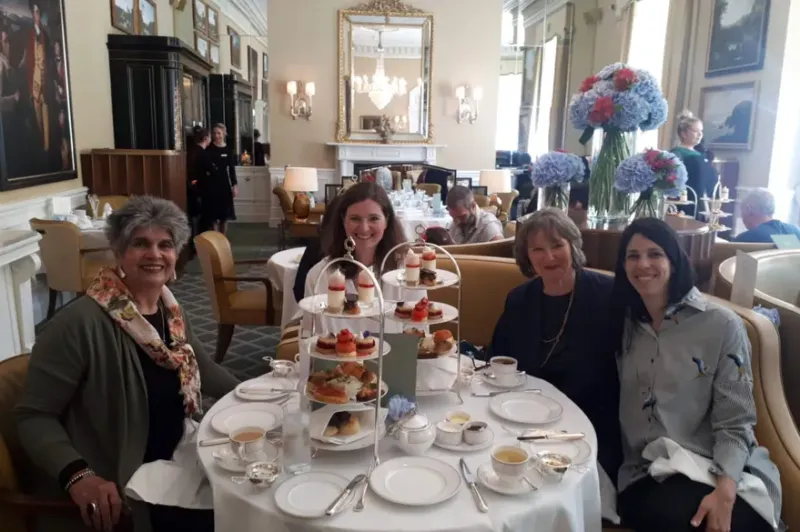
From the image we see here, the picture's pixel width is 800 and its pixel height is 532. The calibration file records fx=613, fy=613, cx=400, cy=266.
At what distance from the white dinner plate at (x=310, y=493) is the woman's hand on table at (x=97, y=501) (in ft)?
1.67

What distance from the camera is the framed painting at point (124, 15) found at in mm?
7300

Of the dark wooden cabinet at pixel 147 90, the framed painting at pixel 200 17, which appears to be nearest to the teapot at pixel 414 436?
the dark wooden cabinet at pixel 147 90

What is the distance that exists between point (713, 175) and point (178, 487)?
5.59 m

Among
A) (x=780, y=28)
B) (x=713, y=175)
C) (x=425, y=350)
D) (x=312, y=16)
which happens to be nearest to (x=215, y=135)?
(x=312, y=16)

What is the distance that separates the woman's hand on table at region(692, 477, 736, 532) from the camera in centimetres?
163

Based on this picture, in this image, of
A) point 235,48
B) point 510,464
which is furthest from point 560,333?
point 235,48

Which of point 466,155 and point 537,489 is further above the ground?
point 466,155

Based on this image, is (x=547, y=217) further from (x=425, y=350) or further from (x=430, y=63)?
(x=430, y=63)

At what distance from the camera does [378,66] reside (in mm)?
9945

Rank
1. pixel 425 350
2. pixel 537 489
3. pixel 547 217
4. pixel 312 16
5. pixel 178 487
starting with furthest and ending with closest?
pixel 312 16 → pixel 547 217 → pixel 425 350 → pixel 178 487 → pixel 537 489

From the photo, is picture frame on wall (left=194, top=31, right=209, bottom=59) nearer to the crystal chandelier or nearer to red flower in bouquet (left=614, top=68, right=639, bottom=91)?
the crystal chandelier

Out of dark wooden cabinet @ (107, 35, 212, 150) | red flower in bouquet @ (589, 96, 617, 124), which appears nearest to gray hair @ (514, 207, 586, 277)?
red flower in bouquet @ (589, 96, 617, 124)

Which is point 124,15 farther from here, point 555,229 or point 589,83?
point 555,229

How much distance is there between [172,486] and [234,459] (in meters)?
0.23
